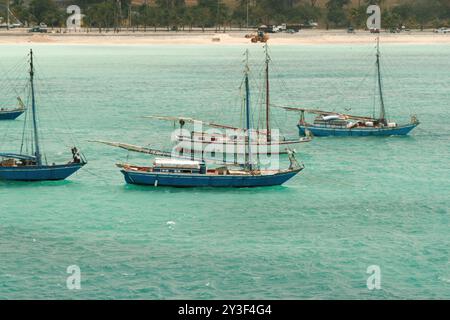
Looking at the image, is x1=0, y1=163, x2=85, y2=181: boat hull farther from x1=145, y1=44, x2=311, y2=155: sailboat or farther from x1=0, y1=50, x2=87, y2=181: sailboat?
x1=145, y1=44, x2=311, y2=155: sailboat

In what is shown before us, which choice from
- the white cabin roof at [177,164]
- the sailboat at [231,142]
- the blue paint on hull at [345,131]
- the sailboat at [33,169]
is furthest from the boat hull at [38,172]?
the blue paint on hull at [345,131]

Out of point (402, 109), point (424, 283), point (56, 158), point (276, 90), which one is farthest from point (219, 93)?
point (424, 283)

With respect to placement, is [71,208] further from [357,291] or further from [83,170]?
[357,291]

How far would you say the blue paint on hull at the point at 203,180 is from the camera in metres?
87.9

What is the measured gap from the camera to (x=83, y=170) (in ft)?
322

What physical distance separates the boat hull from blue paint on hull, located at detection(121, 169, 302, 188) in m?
5.94

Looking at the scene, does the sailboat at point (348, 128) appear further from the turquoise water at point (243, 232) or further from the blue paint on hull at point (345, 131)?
the turquoise water at point (243, 232)

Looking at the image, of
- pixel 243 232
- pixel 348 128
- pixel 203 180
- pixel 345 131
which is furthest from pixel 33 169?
pixel 348 128

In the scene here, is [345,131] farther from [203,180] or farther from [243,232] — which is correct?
[243,232]

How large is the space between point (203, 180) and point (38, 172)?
14772 mm

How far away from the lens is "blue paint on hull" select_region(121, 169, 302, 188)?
87.9 metres

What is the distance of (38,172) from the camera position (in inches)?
3610

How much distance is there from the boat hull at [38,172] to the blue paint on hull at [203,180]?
5937mm
